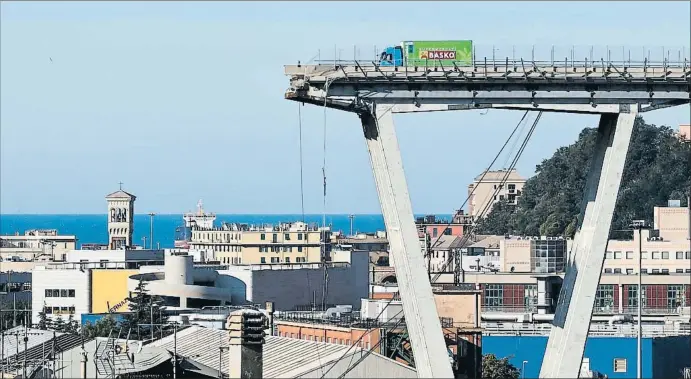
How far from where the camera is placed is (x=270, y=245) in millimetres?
127625

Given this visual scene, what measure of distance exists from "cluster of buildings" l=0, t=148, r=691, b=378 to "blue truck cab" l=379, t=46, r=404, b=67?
11.8ft

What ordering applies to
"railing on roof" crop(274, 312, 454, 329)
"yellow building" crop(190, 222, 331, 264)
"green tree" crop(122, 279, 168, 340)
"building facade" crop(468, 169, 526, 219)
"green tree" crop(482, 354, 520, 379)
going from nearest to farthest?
1. "railing on roof" crop(274, 312, 454, 329)
2. "green tree" crop(482, 354, 520, 379)
3. "green tree" crop(122, 279, 168, 340)
4. "yellow building" crop(190, 222, 331, 264)
5. "building facade" crop(468, 169, 526, 219)

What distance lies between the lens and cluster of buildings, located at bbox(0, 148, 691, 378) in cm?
4797

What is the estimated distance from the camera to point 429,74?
34938 mm

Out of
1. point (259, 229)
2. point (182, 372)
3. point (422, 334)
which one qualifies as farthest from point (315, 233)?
point (422, 334)

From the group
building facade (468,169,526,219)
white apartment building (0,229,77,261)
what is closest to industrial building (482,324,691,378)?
white apartment building (0,229,77,261)

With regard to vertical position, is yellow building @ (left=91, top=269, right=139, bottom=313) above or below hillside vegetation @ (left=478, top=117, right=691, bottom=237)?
Result: below

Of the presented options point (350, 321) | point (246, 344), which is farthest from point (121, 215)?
point (246, 344)

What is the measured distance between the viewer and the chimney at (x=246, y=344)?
34.6 meters

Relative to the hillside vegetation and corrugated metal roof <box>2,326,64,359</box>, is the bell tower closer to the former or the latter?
the hillside vegetation

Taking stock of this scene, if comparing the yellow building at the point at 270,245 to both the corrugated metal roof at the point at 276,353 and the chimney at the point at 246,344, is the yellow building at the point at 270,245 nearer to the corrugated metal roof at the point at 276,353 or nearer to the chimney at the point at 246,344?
the corrugated metal roof at the point at 276,353

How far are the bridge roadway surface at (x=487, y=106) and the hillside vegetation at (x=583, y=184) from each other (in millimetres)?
66977

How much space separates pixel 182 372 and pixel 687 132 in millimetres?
91290

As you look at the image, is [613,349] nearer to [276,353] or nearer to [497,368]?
[497,368]
